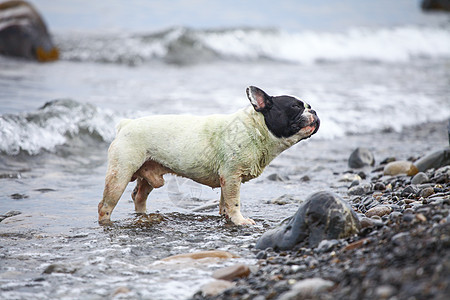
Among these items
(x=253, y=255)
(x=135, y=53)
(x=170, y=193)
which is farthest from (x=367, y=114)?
(x=135, y=53)

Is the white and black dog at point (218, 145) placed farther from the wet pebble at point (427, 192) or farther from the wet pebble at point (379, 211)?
the wet pebble at point (427, 192)

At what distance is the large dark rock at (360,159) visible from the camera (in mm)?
10008

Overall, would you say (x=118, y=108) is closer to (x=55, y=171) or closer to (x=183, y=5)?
(x=55, y=171)

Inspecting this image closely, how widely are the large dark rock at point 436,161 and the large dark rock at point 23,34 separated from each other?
18.2m

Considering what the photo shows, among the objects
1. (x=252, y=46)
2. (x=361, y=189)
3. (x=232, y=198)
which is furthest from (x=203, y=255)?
(x=252, y=46)

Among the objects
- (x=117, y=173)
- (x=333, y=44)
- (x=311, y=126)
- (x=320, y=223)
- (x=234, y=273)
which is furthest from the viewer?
(x=333, y=44)

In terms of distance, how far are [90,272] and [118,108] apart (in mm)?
9446

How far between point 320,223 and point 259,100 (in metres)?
1.85

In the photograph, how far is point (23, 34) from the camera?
23.2 meters

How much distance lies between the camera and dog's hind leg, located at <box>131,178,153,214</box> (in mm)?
7137

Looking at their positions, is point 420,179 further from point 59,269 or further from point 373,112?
point 373,112

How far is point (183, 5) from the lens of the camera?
139ft

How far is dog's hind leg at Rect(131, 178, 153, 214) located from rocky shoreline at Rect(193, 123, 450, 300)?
218 cm

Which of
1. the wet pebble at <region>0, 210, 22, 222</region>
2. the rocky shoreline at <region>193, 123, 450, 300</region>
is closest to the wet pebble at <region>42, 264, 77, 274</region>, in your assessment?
the rocky shoreline at <region>193, 123, 450, 300</region>
